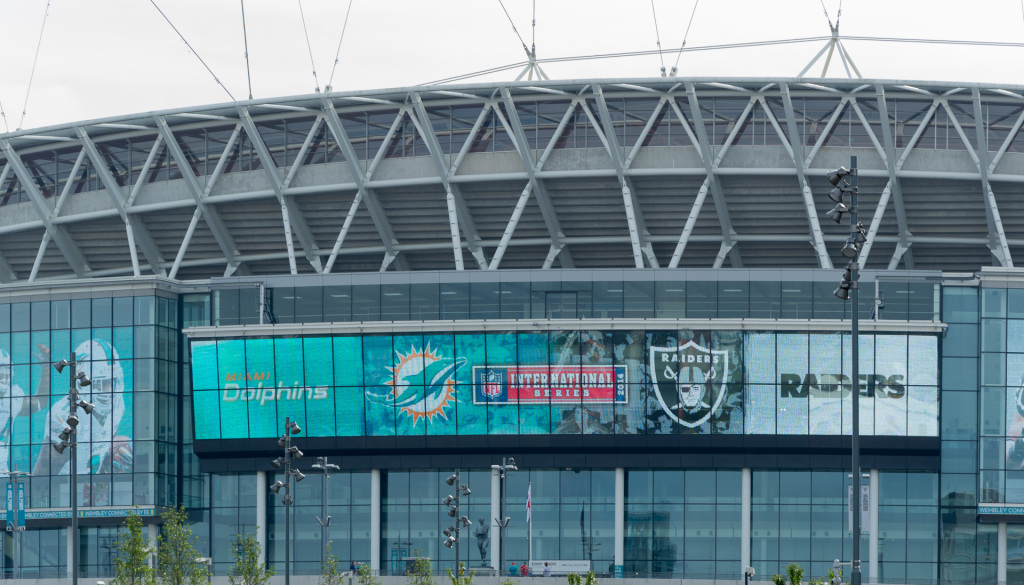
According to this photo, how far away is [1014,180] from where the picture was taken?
8500 cm

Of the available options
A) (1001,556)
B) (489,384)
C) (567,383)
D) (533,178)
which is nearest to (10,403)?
(489,384)

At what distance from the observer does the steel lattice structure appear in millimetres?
85938

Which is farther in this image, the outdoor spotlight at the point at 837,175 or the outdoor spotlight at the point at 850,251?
the outdoor spotlight at the point at 837,175

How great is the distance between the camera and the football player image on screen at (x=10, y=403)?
8731 cm

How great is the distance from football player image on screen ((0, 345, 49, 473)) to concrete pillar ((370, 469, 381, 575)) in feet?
55.0

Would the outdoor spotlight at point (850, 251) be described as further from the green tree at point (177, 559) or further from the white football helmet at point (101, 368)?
the white football helmet at point (101, 368)

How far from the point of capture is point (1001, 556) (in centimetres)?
8262

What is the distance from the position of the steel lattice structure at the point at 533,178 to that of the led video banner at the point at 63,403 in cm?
769

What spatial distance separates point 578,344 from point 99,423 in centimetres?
2368

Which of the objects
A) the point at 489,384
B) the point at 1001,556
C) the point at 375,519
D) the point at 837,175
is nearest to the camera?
the point at 837,175

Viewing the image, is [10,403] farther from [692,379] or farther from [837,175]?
[837,175]

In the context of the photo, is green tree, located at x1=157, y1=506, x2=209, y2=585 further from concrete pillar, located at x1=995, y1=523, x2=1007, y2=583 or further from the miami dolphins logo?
concrete pillar, located at x1=995, y1=523, x2=1007, y2=583

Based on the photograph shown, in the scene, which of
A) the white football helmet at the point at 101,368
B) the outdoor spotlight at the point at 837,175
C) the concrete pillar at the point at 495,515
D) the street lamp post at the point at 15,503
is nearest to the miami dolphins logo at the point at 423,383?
the concrete pillar at the point at 495,515

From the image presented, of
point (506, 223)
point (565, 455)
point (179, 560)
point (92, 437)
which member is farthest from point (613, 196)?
point (179, 560)
